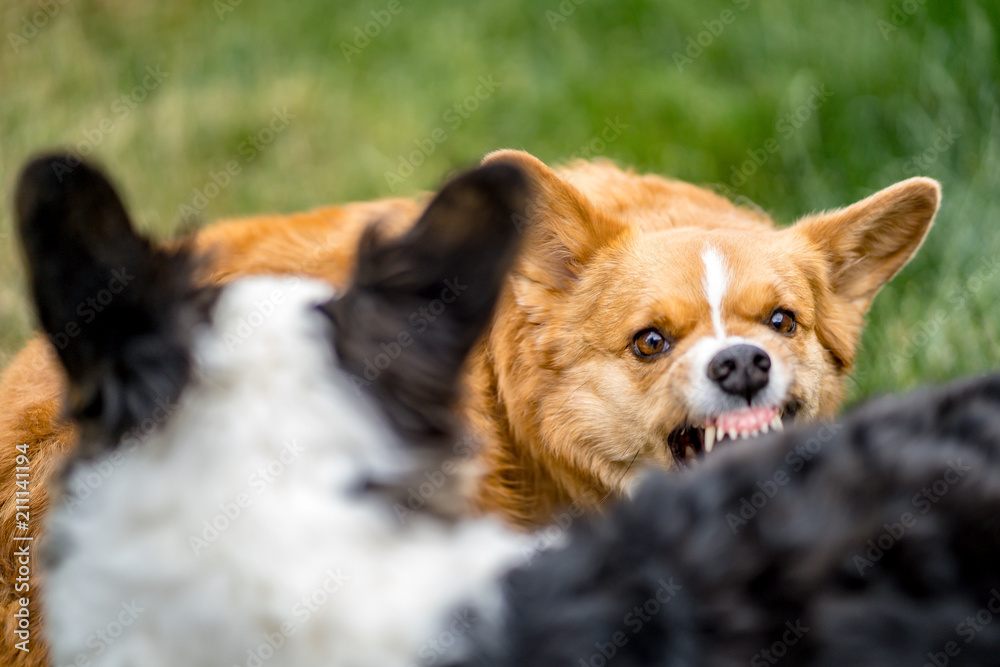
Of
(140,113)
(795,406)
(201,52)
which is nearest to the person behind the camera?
(795,406)

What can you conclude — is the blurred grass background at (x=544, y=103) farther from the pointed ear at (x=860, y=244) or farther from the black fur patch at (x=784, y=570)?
the black fur patch at (x=784, y=570)

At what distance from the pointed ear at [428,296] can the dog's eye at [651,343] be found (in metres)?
1.40

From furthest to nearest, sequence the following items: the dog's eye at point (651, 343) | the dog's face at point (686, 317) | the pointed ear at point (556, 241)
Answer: the pointed ear at point (556, 241) < the dog's eye at point (651, 343) < the dog's face at point (686, 317)

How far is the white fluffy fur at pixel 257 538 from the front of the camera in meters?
1.43

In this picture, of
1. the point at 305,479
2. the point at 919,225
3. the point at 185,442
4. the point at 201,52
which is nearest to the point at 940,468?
the point at 305,479

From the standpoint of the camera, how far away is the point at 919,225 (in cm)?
313

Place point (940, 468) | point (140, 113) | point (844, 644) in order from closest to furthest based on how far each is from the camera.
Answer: point (844, 644)
point (940, 468)
point (140, 113)

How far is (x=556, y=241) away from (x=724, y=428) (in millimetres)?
827

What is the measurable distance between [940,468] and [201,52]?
226 inches

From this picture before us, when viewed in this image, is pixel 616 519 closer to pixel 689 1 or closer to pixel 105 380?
pixel 105 380

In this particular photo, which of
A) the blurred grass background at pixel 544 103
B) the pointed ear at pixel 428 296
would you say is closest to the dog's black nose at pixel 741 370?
the blurred grass background at pixel 544 103

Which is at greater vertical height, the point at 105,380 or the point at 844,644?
the point at 105,380

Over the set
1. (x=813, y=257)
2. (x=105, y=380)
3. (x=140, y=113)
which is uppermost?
(x=105, y=380)

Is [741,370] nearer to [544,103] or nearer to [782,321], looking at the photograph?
[782,321]
